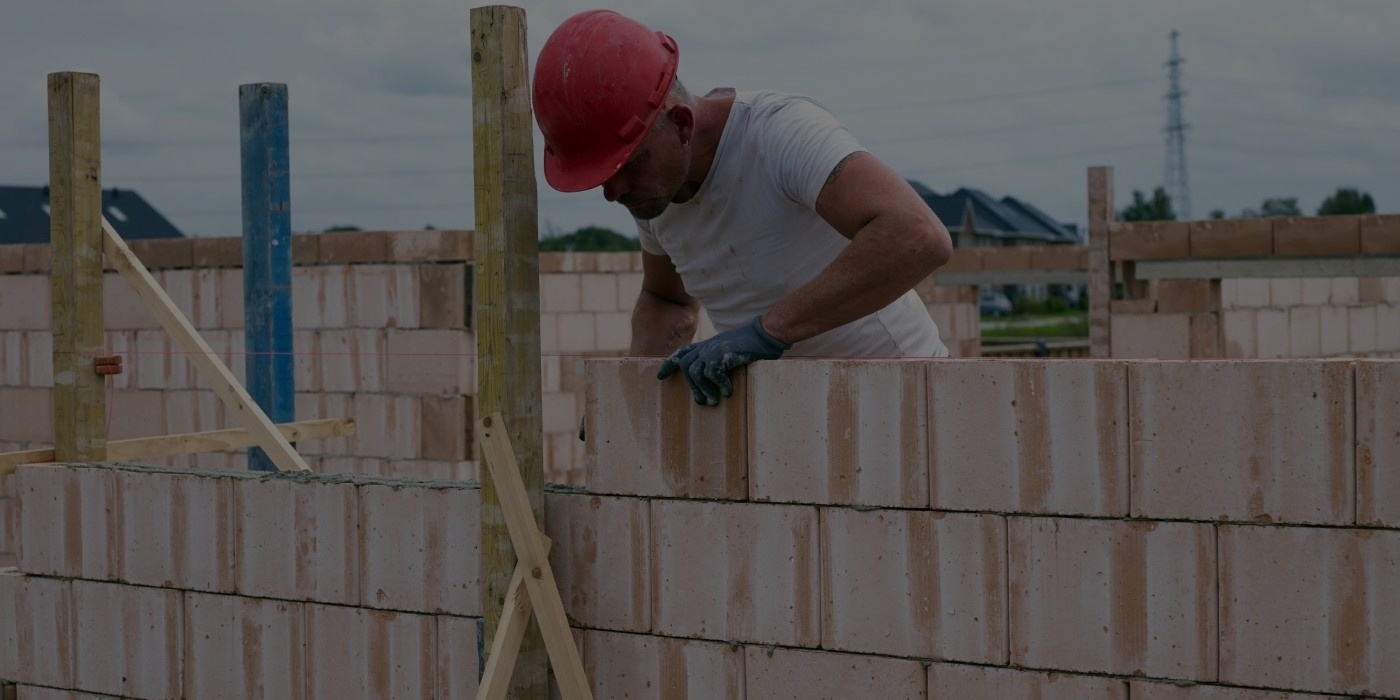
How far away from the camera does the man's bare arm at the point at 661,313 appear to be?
418cm

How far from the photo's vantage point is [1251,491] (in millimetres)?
2992

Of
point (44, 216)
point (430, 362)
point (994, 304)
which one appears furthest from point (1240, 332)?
point (994, 304)

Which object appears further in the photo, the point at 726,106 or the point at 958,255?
the point at 958,255

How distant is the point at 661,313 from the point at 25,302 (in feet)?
25.9

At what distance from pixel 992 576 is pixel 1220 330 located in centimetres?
809

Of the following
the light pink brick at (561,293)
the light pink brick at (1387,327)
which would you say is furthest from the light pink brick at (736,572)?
the light pink brick at (1387,327)

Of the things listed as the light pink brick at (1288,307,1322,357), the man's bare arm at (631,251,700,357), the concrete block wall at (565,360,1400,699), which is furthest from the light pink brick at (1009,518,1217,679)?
the light pink brick at (1288,307,1322,357)

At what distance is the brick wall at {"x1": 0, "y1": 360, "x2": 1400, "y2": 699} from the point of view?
9.70ft

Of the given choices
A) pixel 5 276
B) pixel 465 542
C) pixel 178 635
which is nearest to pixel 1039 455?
pixel 465 542

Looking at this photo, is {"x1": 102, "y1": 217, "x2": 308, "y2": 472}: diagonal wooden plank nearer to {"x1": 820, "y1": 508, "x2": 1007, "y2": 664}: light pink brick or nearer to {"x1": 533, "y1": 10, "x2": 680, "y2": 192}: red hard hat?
{"x1": 533, "y1": 10, "x2": 680, "y2": 192}: red hard hat

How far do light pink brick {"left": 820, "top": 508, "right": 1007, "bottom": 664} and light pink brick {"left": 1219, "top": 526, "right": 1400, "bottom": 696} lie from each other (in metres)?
0.47

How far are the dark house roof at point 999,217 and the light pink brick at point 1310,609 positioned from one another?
2217 inches

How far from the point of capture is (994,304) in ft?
204

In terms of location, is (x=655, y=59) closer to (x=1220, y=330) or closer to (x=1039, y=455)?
(x=1039, y=455)
